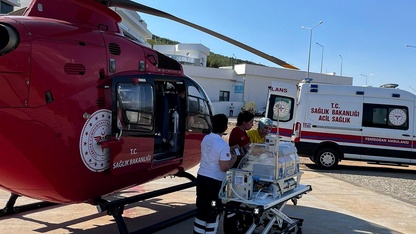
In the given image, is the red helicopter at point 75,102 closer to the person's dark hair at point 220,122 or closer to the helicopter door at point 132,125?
the helicopter door at point 132,125

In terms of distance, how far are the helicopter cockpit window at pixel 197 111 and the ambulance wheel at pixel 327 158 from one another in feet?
22.0

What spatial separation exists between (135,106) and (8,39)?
171cm

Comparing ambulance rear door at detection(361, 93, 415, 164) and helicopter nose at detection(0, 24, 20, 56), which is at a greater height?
helicopter nose at detection(0, 24, 20, 56)

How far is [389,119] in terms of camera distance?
12453mm

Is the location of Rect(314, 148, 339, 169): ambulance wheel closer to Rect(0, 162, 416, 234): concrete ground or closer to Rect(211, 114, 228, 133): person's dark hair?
Rect(0, 162, 416, 234): concrete ground

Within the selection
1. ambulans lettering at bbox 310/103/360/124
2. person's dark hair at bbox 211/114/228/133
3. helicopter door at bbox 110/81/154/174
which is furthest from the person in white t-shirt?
ambulans lettering at bbox 310/103/360/124

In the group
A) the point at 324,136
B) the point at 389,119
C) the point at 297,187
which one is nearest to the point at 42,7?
the point at 297,187

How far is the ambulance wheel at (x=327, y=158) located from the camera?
12.6m

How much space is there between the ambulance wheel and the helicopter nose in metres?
10.6

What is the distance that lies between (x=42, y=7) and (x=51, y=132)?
5.41ft

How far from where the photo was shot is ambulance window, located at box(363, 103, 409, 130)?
1241 cm

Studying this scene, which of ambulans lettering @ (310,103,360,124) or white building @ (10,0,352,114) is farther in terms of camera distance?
Result: white building @ (10,0,352,114)

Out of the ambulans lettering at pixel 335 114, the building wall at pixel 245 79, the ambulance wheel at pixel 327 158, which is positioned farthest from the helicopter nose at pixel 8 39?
the building wall at pixel 245 79

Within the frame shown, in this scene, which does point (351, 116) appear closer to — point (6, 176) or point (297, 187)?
point (297, 187)
